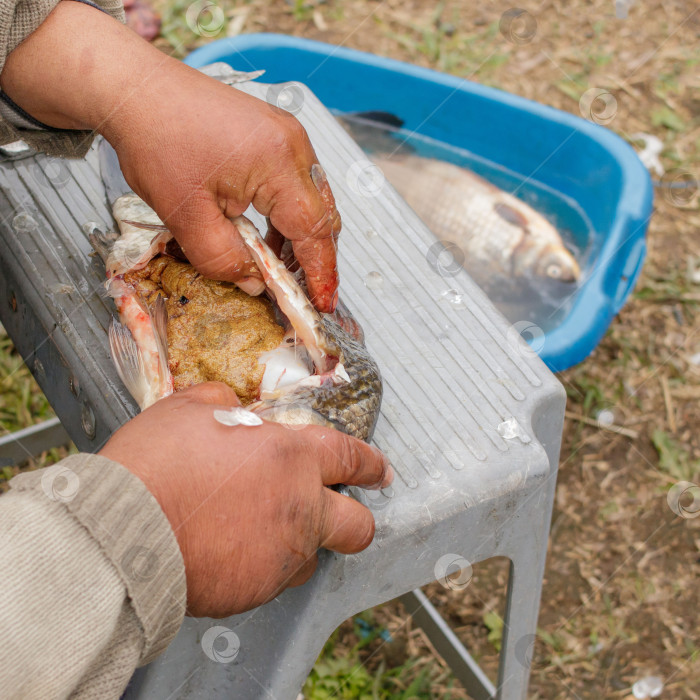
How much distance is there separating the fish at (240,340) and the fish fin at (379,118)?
2.42 meters

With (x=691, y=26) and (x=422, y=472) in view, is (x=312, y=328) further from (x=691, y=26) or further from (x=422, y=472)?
(x=691, y=26)

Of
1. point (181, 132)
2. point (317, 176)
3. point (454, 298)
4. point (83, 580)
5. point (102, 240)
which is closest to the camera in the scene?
point (83, 580)

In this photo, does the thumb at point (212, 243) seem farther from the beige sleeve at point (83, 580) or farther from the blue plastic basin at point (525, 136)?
the blue plastic basin at point (525, 136)

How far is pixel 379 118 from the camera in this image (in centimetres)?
394

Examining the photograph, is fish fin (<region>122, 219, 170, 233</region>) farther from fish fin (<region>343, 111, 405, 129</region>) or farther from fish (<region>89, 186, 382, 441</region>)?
fish fin (<region>343, 111, 405, 129</region>)

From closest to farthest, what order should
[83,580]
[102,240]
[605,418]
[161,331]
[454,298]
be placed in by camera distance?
1. [83,580]
2. [161,331]
3. [102,240]
4. [454,298]
5. [605,418]

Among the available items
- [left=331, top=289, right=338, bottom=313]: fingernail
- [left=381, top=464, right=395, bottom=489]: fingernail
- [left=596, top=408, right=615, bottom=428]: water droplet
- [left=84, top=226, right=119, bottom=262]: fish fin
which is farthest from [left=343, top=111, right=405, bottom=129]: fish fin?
[left=381, top=464, right=395, bottom=489]: fingernail

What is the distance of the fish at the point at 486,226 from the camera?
3.65m

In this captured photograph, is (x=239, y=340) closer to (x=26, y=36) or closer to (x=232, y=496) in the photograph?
(x=232, y=496)

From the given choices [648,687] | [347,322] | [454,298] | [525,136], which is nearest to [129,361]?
[347,322]

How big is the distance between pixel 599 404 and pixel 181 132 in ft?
7.96

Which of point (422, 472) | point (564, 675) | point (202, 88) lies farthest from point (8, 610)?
point (564, 675)

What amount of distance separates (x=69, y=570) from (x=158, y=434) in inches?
9.6

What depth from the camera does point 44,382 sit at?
1938 millimetres
